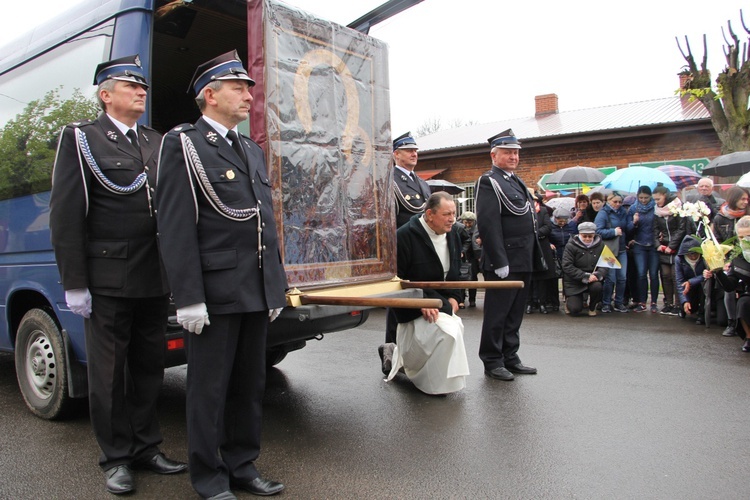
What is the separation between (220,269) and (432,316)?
2268 mm

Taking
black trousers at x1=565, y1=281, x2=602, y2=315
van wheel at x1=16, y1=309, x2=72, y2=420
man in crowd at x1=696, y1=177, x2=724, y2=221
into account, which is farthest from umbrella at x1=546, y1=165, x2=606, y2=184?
van wheel at x1=16, y1=309, x2=72, y2=420

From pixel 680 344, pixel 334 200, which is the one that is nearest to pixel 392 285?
pixel 334 200

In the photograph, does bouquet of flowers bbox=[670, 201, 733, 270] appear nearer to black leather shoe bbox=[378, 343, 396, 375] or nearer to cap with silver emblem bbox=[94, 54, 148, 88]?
black leather shoe bbox=[378, 343, 396, 375]

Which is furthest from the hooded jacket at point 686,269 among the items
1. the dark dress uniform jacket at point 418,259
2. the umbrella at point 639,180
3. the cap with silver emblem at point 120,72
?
the cap with silver emblem at point 120,72

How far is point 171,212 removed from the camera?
3.06 metres

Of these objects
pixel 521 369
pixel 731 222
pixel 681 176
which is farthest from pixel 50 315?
pixel 681 176

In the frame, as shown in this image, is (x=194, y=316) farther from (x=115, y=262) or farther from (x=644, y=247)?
(x=644, y=247)

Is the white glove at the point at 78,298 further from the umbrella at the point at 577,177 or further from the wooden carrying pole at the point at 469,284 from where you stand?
the umbrella at the point at 577,177

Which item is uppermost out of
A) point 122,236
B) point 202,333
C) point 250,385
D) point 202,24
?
point 202,24

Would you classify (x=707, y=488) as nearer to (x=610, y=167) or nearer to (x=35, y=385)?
(x=35, y=385)

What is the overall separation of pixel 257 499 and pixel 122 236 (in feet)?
5.19

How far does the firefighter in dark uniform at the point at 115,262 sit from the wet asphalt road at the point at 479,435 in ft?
0.83

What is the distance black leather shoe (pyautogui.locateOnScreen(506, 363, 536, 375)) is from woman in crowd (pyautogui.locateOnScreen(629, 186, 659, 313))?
456 centimetres

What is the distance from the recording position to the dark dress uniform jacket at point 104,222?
11.2ft
